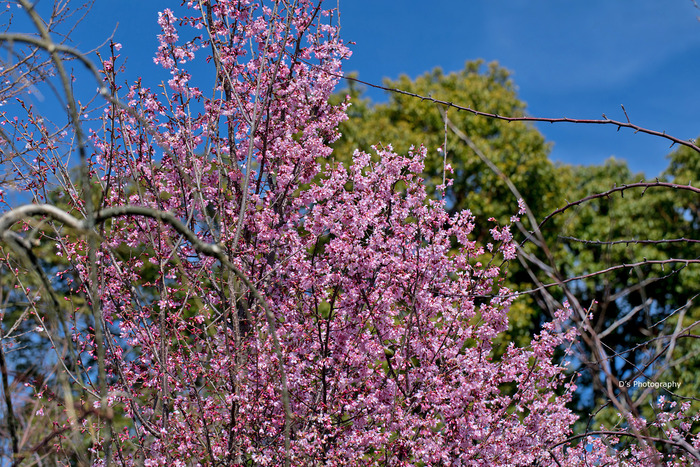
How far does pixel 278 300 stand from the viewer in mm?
5648

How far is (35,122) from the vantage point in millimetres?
5465

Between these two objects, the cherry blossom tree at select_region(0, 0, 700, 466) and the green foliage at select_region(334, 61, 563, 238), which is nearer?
the cherry blossom tree at select_region(0, 0, 700, 466)

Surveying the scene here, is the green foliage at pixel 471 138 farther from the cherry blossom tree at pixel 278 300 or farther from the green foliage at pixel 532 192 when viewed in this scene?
the cherry blossom tree at pixel 278 300

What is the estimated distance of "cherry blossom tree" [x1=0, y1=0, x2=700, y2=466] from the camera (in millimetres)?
4836

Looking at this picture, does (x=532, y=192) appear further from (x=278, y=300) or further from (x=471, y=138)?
(x=278, y=300)

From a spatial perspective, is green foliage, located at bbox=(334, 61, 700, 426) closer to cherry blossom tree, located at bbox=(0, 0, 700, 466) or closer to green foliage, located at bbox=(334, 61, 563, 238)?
green foliage, located at bbox=(334, 61, 563, 238)

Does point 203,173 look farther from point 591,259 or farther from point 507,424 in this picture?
point 591,259

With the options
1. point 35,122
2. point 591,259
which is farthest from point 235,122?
point 591,259

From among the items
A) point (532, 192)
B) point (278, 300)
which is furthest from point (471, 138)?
point (278, 300)

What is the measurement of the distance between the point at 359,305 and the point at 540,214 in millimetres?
11589

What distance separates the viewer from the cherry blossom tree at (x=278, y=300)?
4836mm

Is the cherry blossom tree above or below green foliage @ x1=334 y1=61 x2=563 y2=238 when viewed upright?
below

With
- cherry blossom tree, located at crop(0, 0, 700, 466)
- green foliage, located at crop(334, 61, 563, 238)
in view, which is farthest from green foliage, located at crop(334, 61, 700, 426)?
cherry blossom tree, located at crop(0, 0, 700, 466)

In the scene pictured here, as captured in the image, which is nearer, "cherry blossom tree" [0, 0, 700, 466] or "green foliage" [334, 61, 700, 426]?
"cherry blossom tree" [0, 0, 700, 466]
